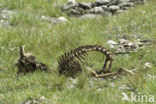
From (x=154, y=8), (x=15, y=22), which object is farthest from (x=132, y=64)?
(x=15, y=22)

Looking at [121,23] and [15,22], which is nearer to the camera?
[121,23]

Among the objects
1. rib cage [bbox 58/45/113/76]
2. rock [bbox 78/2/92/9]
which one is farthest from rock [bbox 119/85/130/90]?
rock [bbox 78/2/92/9]

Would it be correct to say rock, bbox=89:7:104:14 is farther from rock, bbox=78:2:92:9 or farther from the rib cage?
the rib cage

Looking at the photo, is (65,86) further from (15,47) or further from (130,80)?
(15,47)

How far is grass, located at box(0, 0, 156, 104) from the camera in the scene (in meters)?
4.91

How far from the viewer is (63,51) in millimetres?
7895

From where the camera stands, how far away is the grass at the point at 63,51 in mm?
4914

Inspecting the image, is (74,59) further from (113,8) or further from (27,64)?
(113,8)

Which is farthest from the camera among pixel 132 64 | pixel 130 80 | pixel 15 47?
pixel 15 47

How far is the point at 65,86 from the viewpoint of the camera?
5.41 m

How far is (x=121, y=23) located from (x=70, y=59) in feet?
15.8

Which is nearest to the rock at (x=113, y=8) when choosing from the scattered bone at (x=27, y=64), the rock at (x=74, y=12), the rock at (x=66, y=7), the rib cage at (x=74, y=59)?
the rock at (x=74, y=12)

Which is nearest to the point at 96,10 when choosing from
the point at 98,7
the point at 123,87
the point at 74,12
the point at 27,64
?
the point at 98,7

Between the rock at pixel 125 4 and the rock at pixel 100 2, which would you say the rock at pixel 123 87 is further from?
the rock at pixel 100 2
